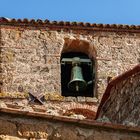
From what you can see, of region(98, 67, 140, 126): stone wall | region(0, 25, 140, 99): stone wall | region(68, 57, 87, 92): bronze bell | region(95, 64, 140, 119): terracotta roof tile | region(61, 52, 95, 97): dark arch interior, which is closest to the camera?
region(98, 67, 140, 126): stone wall

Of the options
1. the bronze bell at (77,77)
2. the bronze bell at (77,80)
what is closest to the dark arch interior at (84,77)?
the bronze bell at (77,77)

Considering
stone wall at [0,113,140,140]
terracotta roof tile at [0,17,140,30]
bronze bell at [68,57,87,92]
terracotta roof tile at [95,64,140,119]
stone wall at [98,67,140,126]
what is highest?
terracotta roof tile at [0,17,140,30]

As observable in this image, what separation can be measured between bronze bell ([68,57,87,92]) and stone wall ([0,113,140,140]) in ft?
25.9

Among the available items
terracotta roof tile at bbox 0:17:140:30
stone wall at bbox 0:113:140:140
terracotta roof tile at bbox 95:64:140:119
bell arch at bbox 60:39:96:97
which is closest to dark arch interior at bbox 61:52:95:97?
bell arch at bbox 60:39:96:97

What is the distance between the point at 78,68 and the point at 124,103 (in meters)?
5.56

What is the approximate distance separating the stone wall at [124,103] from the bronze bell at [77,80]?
4.48m

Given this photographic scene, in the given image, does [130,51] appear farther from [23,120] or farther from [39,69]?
[23,120]

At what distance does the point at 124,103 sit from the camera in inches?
354

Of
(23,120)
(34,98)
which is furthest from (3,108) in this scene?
(34,98)

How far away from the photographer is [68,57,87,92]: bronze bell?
555 inches

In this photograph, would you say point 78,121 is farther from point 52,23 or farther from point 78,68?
point 52,23

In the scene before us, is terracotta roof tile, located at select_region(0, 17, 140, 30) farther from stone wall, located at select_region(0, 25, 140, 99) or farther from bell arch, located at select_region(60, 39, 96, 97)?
bell arch, located at select_region(60, 39, 96, 97)

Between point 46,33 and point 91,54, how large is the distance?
1079 mm

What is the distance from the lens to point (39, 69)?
1484cm
